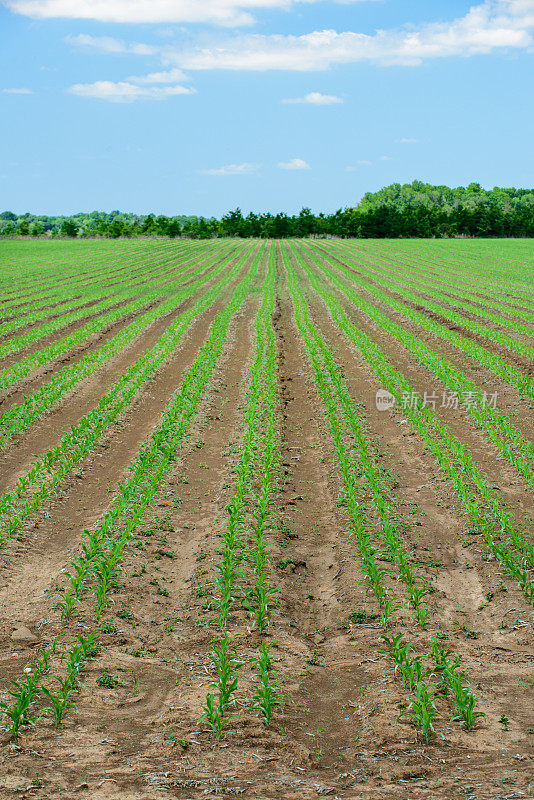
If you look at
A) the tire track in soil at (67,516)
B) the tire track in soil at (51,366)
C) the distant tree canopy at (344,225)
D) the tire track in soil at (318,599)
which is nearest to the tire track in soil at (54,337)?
the tire track in soil at (51,366)

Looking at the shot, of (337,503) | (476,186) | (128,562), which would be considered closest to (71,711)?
(128,562)

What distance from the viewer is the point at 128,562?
27.0ft

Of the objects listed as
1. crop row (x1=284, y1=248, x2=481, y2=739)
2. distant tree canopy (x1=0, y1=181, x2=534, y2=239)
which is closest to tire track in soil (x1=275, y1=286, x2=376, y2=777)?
crop row (x1=284, y1=248, x2=481, y2=739)

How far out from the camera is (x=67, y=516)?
31.9ft

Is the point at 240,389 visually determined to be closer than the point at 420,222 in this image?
Yes

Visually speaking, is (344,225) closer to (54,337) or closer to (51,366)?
(54,337)

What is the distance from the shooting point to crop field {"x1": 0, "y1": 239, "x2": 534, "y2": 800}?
16.1ft

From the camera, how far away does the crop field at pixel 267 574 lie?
4895 millimetres

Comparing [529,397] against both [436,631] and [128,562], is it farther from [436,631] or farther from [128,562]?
[128,562]

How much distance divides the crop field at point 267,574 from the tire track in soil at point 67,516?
0.14 ft

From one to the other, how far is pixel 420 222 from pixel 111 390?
99151 mm

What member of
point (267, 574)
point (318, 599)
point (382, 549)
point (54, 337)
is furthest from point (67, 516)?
point (54, 337)

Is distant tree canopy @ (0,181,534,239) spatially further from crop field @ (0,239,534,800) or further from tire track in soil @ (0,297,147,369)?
crop field @ (0,239,534,800)

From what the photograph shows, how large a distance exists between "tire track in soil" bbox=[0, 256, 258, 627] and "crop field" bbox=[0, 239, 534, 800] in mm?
42
